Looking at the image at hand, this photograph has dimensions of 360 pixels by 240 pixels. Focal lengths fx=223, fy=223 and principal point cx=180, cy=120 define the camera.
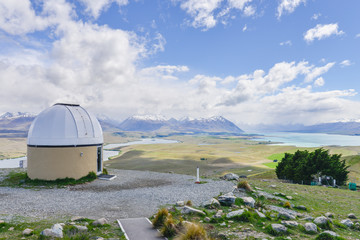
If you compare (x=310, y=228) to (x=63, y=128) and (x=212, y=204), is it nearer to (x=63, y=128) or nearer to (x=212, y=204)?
(x=212, y=204)

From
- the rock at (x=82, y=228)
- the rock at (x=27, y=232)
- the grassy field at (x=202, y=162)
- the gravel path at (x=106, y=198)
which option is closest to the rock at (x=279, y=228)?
the gravel path at (x=106, y=198)

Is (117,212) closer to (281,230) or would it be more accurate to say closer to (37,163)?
(281,230)

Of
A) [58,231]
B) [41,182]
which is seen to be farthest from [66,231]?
[41,182]

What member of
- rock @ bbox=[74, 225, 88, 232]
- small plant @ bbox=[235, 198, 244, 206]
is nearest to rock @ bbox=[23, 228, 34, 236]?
rock @ bbox=[74, 225, 88, 232]

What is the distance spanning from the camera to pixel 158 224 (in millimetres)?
7719

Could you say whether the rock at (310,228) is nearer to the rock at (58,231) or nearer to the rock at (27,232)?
the rock at (58,231)

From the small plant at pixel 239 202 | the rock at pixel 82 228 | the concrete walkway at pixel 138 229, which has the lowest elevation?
the small plant at pixel 239 202

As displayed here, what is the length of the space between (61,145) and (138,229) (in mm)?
11388

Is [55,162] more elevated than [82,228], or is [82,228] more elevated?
[55,162]

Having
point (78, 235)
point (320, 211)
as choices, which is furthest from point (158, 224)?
point (320, 211)

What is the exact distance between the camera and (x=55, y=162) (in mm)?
16266

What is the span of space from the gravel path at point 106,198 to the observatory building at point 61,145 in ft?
6.17

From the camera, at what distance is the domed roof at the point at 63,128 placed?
16.3 m

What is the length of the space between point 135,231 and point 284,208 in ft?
26.0
